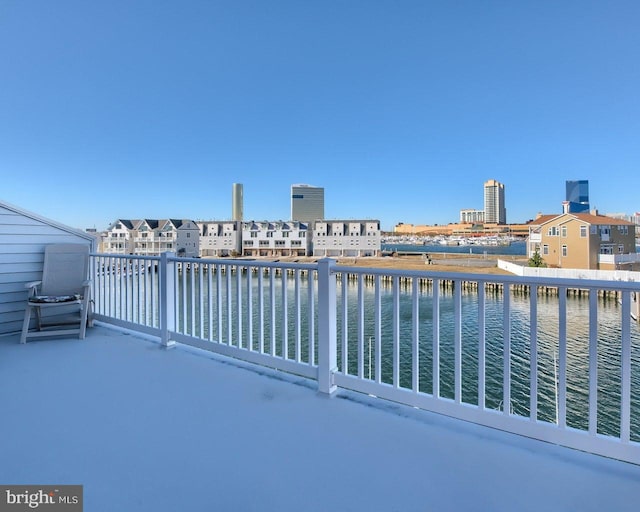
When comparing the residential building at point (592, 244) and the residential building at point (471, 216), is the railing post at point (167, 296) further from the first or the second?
the residential building at point (471, 216)

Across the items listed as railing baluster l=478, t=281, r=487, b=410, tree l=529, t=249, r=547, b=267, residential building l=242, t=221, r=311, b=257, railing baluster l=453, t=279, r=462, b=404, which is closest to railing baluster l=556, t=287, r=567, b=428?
railing baluster l=478, t=281, r=487, b=410

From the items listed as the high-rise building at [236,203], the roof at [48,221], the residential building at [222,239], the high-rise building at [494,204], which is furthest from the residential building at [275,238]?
the high-rise building at [494,204]

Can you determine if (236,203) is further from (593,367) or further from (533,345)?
(593,367)

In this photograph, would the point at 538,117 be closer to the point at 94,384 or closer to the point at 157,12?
the point at 157,12

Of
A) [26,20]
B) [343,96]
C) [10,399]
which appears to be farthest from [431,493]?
[343,96]

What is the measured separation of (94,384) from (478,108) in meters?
25.0

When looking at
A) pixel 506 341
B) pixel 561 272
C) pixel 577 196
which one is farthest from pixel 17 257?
pixel 577 196

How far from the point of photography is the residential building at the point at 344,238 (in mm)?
14883

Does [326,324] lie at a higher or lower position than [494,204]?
lower

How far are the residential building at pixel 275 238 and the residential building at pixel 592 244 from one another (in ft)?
53.9

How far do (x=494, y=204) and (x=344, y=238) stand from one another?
2244 centimetres

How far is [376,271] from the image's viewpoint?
83.2 inches

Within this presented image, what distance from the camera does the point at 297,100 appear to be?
17078 mm

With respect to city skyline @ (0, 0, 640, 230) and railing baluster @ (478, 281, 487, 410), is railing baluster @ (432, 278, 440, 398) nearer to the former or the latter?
railing baluster @ (478, 281, 487, 410)
